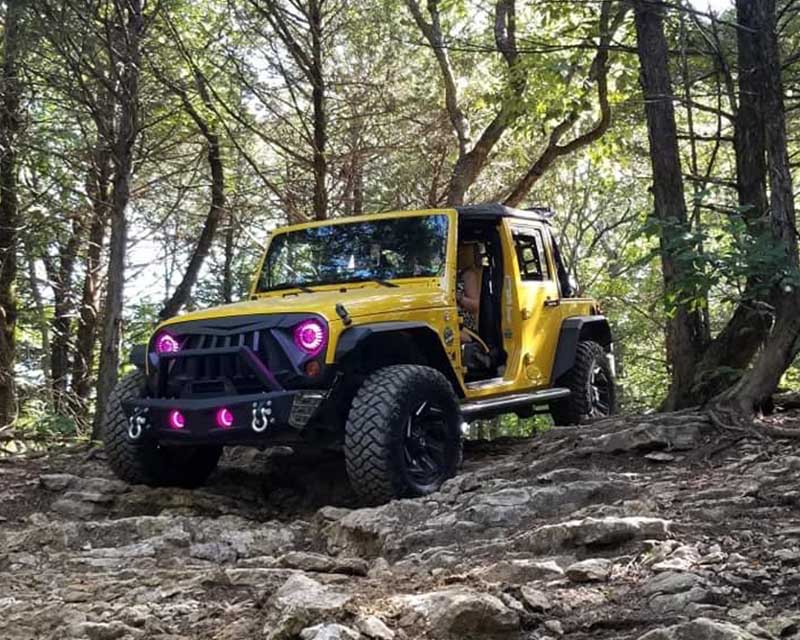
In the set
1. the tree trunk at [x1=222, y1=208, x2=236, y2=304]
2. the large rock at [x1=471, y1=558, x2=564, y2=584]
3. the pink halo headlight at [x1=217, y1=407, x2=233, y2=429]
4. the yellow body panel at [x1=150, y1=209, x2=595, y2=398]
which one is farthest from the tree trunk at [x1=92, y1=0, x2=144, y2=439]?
the large rock at [x1=471, y1=558, x2=564, y2=584]

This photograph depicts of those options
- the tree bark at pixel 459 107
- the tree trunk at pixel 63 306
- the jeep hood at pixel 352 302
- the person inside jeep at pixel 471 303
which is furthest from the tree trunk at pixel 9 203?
the tree bark at pixel 459 107

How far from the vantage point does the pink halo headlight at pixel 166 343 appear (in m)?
5.61

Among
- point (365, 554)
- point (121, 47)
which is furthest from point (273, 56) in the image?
point (365, 554)

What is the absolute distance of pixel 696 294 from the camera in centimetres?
542

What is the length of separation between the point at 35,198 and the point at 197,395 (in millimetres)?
7836

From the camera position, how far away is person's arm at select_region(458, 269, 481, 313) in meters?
6.98

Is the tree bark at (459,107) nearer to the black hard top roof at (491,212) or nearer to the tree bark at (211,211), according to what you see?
the tree bark at (211,211)

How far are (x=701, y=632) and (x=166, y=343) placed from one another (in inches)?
162

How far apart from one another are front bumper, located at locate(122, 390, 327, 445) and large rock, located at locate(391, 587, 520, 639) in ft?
7.75

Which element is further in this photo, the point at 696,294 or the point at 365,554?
the point at 696,294

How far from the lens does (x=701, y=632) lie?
231 cm

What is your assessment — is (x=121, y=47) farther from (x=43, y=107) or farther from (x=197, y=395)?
(x=197, y=395)

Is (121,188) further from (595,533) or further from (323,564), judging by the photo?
(595,533)

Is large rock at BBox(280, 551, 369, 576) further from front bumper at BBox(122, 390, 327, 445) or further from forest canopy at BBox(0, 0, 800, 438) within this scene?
forest canopy at BBox(0, 0, 800, 438)
